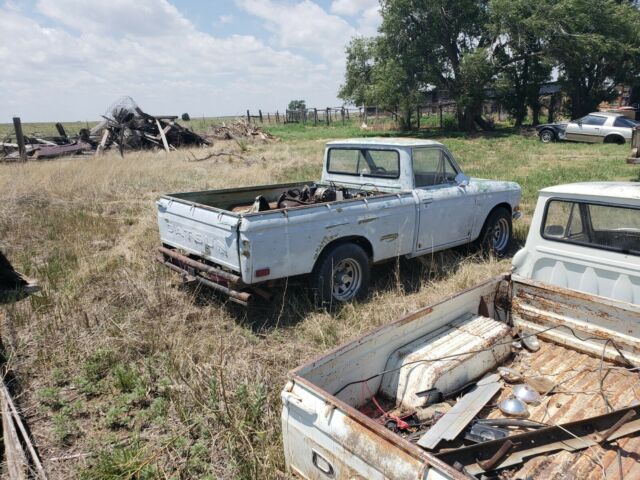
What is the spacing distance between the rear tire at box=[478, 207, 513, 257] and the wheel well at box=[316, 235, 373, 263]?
2051 mm

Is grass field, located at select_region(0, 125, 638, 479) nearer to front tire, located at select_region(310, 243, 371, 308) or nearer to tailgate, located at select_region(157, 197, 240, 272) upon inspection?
front tire, located at select_region(310, 243, 371, 308)

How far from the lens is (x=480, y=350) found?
10.5 ft

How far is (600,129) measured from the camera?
774 inches

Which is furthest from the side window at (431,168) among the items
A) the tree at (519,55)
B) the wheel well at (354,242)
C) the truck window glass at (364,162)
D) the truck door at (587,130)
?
the tree at (519,55)

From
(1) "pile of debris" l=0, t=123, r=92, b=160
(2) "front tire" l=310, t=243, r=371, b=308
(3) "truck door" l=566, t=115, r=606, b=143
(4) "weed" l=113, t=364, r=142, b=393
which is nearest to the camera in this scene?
(4) "weed" l=113, t=364, r=142, b=393

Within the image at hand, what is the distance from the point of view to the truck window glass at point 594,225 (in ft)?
11.5

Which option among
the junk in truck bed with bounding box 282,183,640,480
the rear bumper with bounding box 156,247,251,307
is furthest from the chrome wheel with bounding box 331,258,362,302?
the junk in truck bed with bounding box 282,183,640,480

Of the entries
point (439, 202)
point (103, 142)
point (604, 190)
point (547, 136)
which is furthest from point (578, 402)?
point (547, 136)

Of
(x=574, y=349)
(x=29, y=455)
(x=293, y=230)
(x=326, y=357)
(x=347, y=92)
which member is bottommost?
(x=29, y=455)

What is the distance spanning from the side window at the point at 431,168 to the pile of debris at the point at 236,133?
19.7 meters

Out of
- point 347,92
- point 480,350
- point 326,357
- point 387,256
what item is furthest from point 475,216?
point 347,92

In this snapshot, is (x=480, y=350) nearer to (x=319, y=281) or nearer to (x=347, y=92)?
(x=319, y=281)

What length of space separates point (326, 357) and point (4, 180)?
11382mm

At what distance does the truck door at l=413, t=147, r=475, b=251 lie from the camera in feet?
18.2
